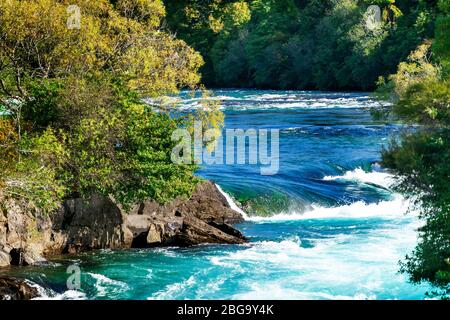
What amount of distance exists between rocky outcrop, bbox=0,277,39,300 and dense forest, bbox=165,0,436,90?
52581 millimetres

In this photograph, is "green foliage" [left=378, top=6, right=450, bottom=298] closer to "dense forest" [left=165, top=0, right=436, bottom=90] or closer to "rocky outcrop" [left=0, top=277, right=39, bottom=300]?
"rocky outcrop" [left=0, top=277, right=39, bottom=300]

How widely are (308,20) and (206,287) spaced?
65.1 m

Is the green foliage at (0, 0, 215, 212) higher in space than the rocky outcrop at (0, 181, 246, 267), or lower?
higher

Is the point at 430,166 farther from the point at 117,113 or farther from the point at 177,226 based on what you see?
the point at 117,113

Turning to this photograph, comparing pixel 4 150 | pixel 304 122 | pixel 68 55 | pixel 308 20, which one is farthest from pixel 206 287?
pixel 308 20

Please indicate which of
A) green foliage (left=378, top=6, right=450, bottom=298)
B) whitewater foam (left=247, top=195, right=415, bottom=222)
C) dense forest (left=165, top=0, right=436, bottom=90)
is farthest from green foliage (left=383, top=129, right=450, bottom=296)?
dense forest (left=165, top=0, right=436, bottom=90)

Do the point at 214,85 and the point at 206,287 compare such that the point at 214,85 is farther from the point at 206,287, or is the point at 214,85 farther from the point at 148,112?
the point at 206,287

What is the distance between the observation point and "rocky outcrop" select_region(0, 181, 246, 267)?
70.3 feet

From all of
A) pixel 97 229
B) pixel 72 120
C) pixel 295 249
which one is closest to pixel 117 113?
pixel 72 120

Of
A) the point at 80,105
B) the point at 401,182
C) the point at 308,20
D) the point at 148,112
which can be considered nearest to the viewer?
the point at 401,182

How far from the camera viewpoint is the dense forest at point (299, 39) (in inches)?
2810

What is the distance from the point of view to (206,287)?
2000cm

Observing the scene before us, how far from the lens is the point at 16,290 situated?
18.7 m

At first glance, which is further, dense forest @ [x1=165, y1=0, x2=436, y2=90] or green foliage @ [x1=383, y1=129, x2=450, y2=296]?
dense forest @ [x1=165, y1=0, x2=436, y2=90]
